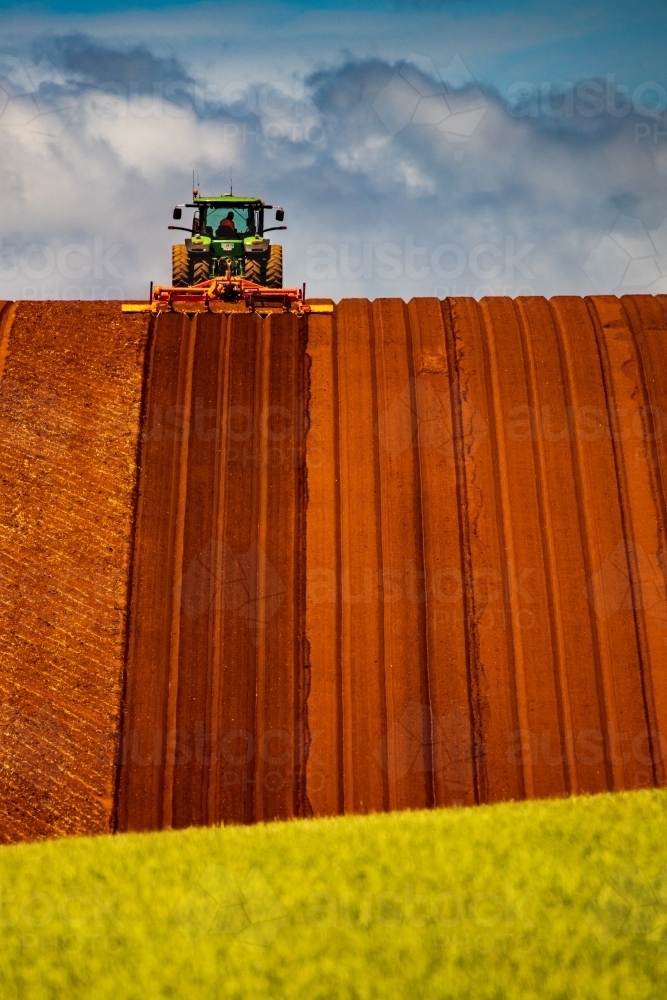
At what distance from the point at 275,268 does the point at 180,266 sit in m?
1.94

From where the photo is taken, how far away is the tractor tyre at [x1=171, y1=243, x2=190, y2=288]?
775 inches

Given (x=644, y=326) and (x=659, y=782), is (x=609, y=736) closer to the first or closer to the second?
(x=659, y=782)

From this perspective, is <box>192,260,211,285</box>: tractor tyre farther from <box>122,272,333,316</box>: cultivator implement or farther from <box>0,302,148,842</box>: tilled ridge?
<box>0,302,148,842</box>: tilled ridge

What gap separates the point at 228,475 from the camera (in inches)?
Result: 385

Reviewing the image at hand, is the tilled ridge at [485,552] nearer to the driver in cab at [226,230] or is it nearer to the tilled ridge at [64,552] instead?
the tilled ridge at [64,552]

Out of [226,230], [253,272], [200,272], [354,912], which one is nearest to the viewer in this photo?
[354,912]

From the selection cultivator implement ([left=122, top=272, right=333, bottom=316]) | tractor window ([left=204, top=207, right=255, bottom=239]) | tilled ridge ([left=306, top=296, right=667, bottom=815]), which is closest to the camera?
tilled ridge ([left=306, top=296, right=667, bottom=815])

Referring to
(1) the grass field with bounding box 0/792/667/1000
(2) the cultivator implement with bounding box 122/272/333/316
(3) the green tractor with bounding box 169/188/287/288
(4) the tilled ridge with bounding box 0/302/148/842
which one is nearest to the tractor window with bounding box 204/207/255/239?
(3) the green tractor with bounding box 169/188/287/288

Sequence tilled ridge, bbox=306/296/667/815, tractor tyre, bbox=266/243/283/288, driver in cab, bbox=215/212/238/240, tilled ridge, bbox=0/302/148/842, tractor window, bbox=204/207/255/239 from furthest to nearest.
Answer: tractor window, bbox=204/207/255/239 → driver in cab, bbox=215/212/238/240 → tractor tyre, bbox=266/243/283/288 → tilled ridge, bbox=306/296/667/815 → tilled ridge, bbox=0/302/148/842

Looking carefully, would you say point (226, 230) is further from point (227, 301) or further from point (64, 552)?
point (64, 552)

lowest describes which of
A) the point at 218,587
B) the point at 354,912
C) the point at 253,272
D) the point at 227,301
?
the point at 354,912

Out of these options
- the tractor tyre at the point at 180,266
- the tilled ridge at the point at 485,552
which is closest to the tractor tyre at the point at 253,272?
the tractor tyre at the point at 180,266

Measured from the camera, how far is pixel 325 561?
9391mm

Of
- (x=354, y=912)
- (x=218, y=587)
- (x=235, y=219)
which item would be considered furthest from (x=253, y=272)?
(x=354, y=912)
